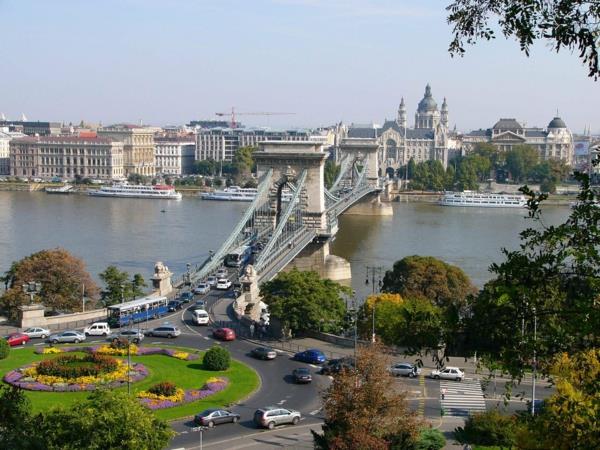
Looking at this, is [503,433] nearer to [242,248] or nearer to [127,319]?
[127,319]

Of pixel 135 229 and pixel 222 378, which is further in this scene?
pixel 135 229

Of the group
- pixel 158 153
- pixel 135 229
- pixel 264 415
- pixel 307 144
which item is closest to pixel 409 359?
pixel 264 415

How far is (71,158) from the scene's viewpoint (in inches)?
3187

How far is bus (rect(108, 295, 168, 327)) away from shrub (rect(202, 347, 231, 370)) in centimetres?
416

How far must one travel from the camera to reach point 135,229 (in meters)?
46.4

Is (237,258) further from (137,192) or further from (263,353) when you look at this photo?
(137,192)

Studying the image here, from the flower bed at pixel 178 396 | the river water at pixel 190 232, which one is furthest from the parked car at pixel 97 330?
the river water at pixel 190 232

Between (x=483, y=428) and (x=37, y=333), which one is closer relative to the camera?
(x=483, y=428)

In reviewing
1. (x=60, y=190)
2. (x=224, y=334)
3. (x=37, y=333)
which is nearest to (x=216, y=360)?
(x=224, y=334)

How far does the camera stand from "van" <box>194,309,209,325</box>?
20.0m

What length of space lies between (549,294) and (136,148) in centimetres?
8441

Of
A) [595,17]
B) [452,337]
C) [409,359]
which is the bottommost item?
[409,359]

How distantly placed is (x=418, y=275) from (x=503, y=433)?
13.2 m

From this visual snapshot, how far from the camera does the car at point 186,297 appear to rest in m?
22.7
